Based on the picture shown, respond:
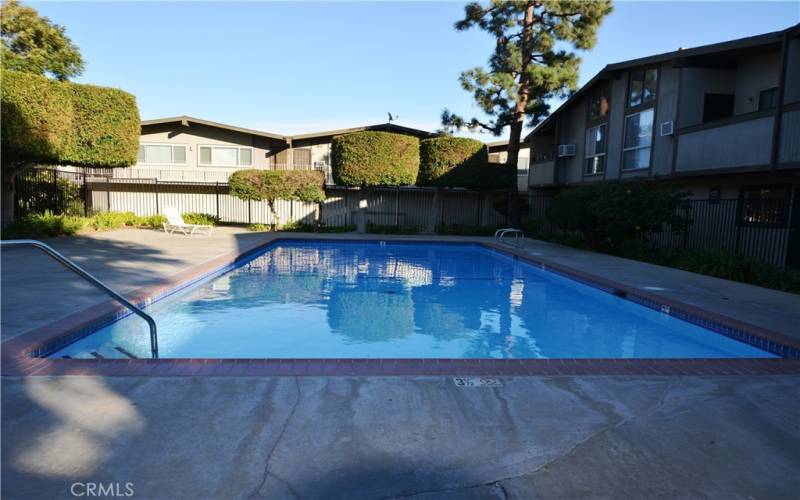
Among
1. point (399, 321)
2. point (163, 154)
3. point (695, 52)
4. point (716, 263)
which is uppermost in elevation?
point (695, 52)

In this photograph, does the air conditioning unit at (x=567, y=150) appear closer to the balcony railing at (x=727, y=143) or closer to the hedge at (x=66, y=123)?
the balcony railing at (x=727, y=143)

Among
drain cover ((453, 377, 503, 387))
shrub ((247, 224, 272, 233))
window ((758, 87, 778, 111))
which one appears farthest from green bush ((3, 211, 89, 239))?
window ((758, 87, 778, 111))

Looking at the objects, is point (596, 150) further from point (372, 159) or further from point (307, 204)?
point (307, 204)

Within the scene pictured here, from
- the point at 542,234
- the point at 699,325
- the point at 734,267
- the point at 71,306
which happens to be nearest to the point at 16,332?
the point at 71,306

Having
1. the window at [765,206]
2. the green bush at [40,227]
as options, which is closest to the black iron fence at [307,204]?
the green bush at [40,227]

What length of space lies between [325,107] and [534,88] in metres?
13.6

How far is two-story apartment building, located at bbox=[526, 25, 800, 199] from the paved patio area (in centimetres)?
941

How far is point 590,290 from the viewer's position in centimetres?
954

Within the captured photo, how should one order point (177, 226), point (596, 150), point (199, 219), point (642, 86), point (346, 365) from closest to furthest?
point (346, 365) < point (642, 86) < point (177, 226) < point (596, 150) < point (199, 219)

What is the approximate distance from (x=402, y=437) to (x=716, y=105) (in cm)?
1590

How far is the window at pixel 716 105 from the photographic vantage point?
14172 mm

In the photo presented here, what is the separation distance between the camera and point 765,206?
12102 millimetres

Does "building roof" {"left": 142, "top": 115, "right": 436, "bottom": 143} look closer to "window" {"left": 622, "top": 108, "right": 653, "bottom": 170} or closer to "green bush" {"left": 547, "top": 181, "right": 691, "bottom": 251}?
"window" {"left": 622, "top": 108, "right": 653, "bottom": 170}

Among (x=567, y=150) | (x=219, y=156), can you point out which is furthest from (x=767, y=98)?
(x=219, y=156)
